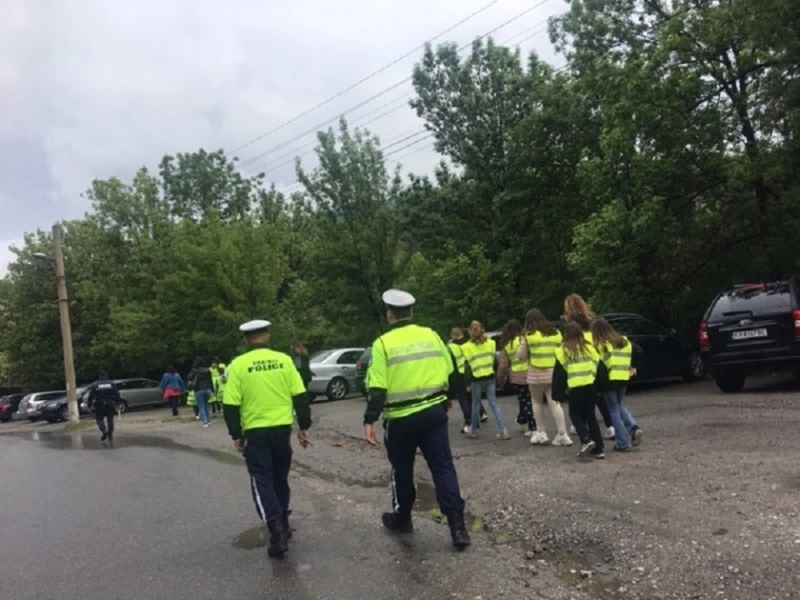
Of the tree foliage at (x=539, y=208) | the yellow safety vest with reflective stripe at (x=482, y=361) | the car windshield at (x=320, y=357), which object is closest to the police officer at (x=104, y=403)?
the car windshield at (x=320, y=357)

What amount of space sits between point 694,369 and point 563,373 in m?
8.64

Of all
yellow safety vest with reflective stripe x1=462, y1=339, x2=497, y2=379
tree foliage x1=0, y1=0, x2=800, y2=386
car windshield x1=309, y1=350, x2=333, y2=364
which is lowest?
yellow safety vest with reflective stripe x1=462, y1=339, x2=497, y2=379

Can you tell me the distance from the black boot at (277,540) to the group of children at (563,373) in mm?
2325

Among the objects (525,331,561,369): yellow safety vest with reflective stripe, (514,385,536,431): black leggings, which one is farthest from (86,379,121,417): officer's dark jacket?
(525,331,561,369): yellow safety vest with reflective stripe

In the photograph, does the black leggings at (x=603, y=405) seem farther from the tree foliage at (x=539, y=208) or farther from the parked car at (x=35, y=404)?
the parked car at (x=35, y=404)

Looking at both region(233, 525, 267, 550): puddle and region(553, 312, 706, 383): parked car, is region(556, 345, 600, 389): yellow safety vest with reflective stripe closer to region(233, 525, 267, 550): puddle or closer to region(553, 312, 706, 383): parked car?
region(233, 525, 267, 550): puddle

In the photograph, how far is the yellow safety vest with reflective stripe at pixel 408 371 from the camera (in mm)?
6246

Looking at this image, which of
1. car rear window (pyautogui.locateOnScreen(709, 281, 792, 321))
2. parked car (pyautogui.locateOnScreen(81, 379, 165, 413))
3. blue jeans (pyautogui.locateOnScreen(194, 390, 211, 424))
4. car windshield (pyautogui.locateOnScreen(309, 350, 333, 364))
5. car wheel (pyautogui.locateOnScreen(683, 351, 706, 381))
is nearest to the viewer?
car rear window (pyautogui.locateOnScreen(709, 281, 792, 321))

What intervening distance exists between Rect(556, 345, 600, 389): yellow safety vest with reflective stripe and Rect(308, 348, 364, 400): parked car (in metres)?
15.2

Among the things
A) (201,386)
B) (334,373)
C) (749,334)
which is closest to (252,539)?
(749,334)

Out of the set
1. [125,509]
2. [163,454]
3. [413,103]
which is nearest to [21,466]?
[163,454]

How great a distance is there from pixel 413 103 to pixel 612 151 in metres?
10.5

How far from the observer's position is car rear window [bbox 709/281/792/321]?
1245cm

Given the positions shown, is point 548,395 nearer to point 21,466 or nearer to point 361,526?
point 361,526
